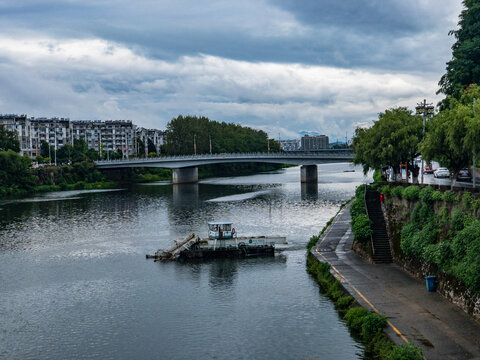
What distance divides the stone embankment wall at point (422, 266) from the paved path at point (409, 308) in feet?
1.32

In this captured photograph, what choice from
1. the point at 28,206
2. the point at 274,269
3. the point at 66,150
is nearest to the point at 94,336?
the point at 274,269

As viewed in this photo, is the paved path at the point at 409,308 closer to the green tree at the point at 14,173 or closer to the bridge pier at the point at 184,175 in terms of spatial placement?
the green tree at the point at 14,173

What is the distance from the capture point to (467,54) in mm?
61969

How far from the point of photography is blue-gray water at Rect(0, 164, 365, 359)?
27.0 metres

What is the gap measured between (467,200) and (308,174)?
9755 centimetres

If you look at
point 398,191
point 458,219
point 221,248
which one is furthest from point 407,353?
point 221,248

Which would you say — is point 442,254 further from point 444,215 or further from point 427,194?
point 427,194

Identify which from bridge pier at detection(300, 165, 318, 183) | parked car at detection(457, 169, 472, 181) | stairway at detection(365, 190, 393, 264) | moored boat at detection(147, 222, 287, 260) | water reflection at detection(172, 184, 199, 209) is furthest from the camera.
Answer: bridge pier at detection(300, 165, 318, 183)

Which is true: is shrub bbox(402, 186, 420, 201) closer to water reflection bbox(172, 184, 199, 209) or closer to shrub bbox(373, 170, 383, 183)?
shrub bbox(373, 170, 383, 183)

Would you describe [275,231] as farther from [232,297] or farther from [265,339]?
[265,339]

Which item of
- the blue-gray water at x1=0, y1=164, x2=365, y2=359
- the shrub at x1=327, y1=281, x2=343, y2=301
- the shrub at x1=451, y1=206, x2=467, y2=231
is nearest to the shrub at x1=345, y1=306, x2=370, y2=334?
the blue-gray water at x1=0, y1=164, x2=365, y2=359

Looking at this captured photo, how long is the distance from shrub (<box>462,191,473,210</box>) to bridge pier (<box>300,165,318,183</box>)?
316 ft

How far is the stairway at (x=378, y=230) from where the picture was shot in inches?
1496

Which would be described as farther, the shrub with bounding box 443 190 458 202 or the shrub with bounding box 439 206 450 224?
the shrub with bounding box 439 206 450 224
